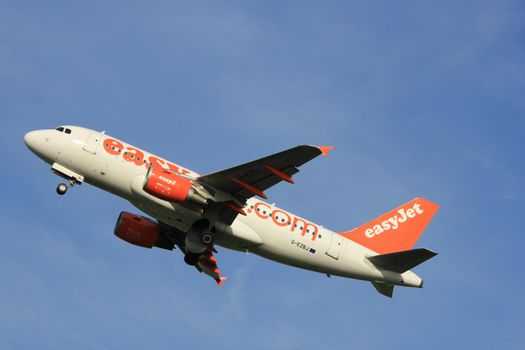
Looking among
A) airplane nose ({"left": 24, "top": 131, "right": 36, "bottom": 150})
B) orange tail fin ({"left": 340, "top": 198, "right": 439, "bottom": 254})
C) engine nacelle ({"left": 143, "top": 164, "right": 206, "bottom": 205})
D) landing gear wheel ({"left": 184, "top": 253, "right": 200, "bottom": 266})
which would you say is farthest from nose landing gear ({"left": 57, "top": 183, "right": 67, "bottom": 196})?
orange tail fin ({"left": 340, "top": 198, "right": 439, "bottom": 254})

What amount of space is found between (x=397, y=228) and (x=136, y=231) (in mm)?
14798

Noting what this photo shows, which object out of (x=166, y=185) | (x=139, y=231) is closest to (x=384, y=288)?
(x=166, y=185)

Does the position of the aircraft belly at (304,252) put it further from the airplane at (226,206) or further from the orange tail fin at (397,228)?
the orange tail fin at (397,228)

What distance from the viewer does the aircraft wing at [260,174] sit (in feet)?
122

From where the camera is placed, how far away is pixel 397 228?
4688cm

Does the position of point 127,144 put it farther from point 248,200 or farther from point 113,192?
point 248,200

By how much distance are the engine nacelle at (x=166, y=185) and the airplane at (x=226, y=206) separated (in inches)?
1.9

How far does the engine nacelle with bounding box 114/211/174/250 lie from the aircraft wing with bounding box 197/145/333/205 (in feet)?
22.4

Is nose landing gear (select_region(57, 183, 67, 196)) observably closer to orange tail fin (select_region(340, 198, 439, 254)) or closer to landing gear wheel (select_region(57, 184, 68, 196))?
landing gear wheel (select_region(57, 184, 68, 196))

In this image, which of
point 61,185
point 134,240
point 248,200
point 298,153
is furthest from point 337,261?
point 61,185

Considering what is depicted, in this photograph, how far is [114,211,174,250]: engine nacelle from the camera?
151 ft

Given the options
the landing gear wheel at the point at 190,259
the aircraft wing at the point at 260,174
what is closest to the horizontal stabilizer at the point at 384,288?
the aircraft wing at the point at 260,174

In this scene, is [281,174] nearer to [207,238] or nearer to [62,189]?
[207,238]

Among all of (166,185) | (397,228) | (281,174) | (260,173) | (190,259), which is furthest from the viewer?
(397,228)
